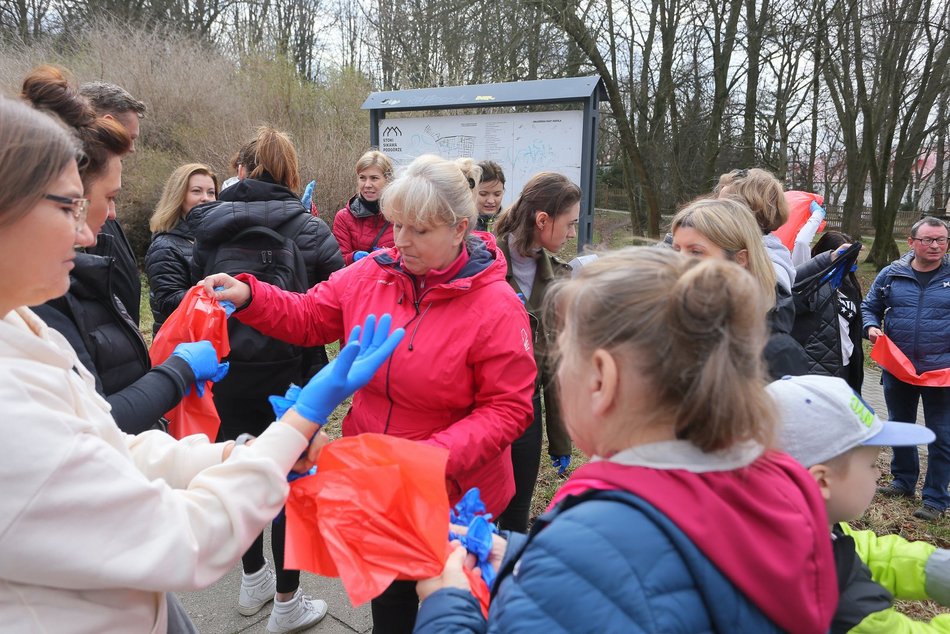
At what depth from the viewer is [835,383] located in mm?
1306

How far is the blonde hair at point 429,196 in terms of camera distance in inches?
79.4

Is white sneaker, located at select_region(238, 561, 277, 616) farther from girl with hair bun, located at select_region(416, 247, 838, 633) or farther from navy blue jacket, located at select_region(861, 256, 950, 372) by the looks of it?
navy blue jacket, located at select_region(861, 256, 950, 372)

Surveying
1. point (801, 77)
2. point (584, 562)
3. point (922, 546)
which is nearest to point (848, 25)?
point (801, 77)

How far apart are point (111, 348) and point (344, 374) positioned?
36.7 inches

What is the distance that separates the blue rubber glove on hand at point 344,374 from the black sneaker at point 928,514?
13.3ft

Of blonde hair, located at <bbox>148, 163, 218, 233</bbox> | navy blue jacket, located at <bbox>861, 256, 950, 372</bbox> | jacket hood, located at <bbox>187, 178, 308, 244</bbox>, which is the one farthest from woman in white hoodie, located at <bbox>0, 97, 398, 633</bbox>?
navy blue jacket, located at <bbox>861, 256, 950, 372</bbox>

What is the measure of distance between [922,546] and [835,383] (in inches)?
23.4

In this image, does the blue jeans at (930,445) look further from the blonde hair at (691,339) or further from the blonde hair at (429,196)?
the blonde hair at (691,339)

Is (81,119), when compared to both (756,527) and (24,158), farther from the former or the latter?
(756,527)

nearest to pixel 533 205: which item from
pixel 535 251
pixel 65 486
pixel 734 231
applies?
pixel 535 251

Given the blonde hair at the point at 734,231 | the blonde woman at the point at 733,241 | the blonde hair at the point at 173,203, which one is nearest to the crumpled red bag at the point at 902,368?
the blonde woman at the point at 733,241

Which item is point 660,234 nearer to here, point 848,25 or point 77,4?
point 848,25

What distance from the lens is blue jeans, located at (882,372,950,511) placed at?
157 inches

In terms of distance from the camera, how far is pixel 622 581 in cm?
86
